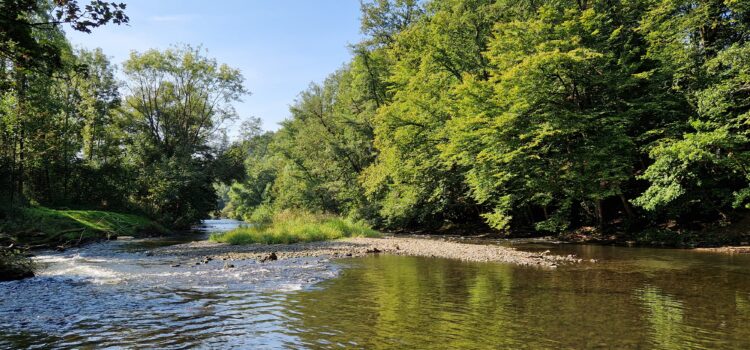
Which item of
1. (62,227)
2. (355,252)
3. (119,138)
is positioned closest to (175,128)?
(119,138)

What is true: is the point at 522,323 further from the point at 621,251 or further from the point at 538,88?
the point at 538,88

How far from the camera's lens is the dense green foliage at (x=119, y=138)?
27062 mm

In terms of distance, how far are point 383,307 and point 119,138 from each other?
38.3 metres

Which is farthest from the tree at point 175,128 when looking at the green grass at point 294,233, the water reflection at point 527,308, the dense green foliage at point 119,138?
the water reflection at point 527,308

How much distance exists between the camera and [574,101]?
75.7 ft

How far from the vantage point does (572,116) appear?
21.3m

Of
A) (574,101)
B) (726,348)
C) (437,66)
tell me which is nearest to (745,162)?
(574,101)

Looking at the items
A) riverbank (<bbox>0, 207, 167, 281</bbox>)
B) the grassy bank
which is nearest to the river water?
riverbank (<bbox>0, 207, 167, 281</bbox>)

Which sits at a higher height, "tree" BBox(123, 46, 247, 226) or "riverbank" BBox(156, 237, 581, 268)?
"tree" BBox(123, 46, 247, 226)

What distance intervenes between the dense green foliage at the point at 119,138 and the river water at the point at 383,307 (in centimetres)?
1774

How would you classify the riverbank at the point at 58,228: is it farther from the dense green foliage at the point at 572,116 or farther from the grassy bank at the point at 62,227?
the dense green foliage at the point at 572,116

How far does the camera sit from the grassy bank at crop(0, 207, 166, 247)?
1994 centimetres

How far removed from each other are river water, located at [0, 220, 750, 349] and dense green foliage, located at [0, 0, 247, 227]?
58.2 ft

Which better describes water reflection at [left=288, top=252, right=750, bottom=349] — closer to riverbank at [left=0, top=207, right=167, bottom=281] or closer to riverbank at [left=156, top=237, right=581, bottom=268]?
riverbank at [left=156, top=237, right=581, bottom=268]
